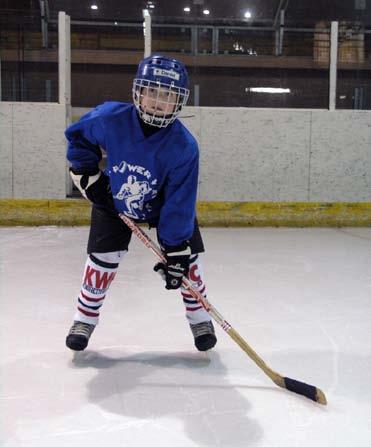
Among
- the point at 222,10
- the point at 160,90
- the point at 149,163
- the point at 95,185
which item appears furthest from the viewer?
the point at 222,10

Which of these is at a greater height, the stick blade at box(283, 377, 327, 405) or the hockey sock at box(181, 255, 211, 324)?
the hockey sock at box(181, 255, 211, 324)

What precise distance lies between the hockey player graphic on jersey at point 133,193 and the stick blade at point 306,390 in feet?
2.14

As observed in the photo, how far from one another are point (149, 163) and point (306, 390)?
0.75 m

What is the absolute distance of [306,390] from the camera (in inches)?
66.4

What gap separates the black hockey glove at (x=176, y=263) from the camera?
5.96 feet

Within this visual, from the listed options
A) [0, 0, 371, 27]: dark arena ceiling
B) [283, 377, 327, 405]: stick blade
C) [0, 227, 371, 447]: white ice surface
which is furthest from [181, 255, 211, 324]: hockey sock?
[0, 0, 371, 27]: dark arena ceiling

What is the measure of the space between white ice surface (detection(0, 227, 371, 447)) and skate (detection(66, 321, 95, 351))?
0.04 m

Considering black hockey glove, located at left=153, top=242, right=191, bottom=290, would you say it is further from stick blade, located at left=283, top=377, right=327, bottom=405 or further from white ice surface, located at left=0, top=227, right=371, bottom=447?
stick blade, located at left=283, top=377, right=327, bottom=405

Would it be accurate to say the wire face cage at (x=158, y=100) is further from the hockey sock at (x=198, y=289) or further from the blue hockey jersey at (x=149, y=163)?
the hockey sock at (x=198, y=289)

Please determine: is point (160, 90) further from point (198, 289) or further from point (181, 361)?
point (181, 361)

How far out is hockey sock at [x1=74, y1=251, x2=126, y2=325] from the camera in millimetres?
1974

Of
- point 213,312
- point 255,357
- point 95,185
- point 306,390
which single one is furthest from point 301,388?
point 95,185

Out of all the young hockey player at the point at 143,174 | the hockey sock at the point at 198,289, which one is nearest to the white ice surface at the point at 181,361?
the hockey sock at the point at 198,289

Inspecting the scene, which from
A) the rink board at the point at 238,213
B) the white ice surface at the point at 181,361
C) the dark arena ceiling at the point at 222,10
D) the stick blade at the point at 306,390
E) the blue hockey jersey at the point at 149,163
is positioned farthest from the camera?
the dark arena ceiling at the point at 222,10
